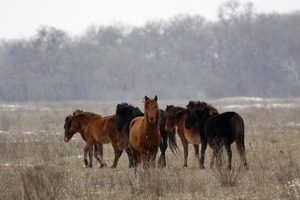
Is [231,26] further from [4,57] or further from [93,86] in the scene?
[4,57]

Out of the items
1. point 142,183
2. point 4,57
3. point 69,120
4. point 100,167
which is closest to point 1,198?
point 142,183

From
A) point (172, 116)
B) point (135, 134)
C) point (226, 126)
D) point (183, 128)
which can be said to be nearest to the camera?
point (135, 134)

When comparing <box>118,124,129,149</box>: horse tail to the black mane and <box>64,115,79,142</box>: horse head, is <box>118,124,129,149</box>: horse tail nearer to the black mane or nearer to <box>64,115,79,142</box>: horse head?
the black mane

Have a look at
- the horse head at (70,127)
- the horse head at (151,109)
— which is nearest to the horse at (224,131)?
the horse head at (151,109)

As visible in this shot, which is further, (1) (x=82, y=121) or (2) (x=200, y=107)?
(1) (x=82, y=121)

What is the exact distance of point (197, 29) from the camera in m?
91.7

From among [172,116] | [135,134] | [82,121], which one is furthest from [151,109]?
→ [82,121]

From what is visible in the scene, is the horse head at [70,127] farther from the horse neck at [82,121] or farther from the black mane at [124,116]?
the black mane at [124,116]

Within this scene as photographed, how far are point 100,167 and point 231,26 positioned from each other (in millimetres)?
74192

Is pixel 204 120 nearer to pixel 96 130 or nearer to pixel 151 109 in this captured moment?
pixel 96 130

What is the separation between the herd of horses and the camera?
1161 cm

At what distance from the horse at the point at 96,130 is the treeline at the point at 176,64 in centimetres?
6389

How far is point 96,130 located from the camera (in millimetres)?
14625

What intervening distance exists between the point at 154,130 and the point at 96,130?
133 inches
